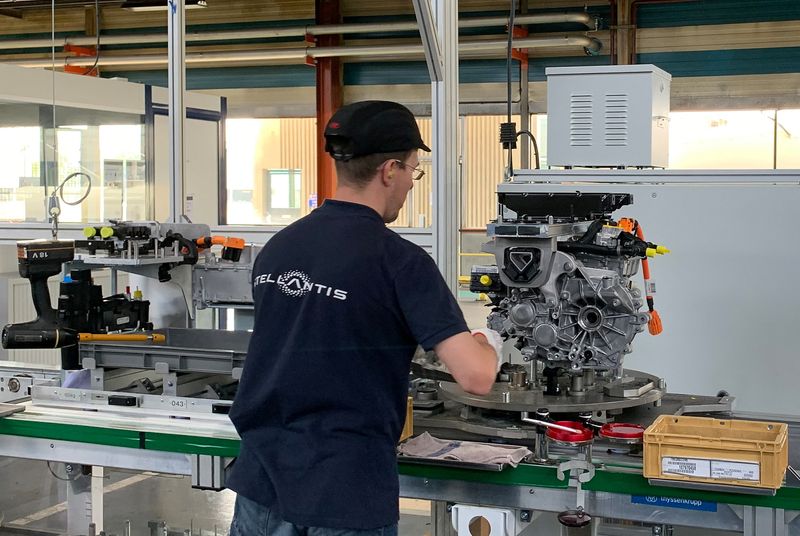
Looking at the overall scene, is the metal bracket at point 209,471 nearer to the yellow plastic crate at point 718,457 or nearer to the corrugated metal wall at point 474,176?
the yellow plastic crate at point 718,457

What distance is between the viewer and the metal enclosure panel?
2.80 m

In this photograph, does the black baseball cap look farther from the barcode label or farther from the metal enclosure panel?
the metal enclosure panel

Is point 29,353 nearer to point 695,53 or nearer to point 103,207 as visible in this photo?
point 103,207

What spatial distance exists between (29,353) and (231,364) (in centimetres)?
348

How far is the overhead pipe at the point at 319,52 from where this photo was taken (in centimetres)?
705

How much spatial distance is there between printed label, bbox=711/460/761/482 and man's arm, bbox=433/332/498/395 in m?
0.48

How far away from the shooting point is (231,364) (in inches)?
86.3

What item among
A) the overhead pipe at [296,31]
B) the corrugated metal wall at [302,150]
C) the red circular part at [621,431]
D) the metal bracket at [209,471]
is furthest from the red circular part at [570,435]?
the corrugated metal wall at [302,150]

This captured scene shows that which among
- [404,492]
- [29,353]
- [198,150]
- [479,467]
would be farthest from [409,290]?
[198,150]

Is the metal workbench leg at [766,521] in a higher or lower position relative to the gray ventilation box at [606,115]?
lower

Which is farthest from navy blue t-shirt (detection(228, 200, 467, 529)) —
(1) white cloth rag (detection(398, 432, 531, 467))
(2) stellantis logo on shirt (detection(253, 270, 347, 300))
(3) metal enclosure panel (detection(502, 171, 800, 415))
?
(3) metal enclosure panel (detection(502, 171, 800, 415))

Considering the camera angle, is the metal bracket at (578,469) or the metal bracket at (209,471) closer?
the metal bracket at (578,469)

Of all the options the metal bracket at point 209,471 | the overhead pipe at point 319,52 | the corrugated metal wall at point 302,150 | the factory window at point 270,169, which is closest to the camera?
A: the metal bracket at point 209,471

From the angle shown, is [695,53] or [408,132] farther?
[695,53]
